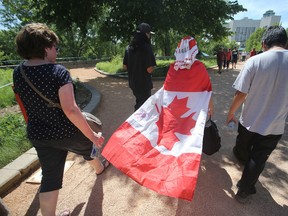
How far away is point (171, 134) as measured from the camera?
2.80m

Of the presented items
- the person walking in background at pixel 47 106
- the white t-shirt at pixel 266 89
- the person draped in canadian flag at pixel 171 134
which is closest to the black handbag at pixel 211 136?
the person draped in canadian flag at pixel 171 134

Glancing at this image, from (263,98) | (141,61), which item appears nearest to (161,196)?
(263,98)

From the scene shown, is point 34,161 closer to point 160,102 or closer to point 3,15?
point 160,102

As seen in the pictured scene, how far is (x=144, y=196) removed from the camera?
9.15 feet

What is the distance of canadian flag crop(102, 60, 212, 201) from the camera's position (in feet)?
7.38

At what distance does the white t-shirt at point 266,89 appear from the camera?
2266mm

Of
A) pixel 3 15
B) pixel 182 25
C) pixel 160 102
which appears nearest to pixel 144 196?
pixel 160 102

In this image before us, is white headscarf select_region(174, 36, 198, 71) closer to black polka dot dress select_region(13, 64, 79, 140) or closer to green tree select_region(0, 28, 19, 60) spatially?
black polka dot dress select_region(13, 64, 79, 140)

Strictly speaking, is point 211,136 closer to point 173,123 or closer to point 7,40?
point 173,123

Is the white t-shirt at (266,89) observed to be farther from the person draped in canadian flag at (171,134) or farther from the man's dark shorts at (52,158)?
the man's dark shorts at (52,158)

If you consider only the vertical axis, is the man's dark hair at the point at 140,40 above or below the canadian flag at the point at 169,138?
above

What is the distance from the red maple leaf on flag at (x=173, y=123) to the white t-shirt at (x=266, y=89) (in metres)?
0.70

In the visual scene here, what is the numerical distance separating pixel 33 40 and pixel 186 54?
1.87m

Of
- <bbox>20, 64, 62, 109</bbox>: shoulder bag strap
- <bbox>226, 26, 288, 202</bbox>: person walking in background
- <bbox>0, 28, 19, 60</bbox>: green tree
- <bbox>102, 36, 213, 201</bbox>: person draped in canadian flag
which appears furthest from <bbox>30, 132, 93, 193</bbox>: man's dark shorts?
<bbox>0, 28, 19, 60</bbox>: green tree
